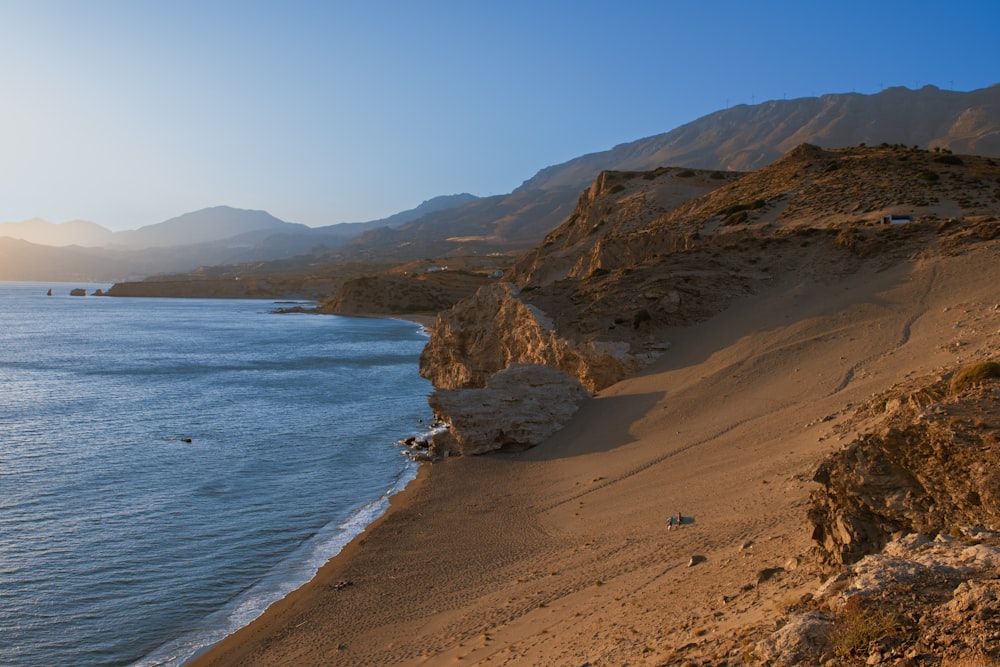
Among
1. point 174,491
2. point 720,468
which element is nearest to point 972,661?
point 720,468

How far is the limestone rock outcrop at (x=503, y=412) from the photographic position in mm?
22438

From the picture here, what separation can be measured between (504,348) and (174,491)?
15.0 metres

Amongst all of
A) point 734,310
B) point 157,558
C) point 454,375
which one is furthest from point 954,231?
point 157,558

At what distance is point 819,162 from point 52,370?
5115cm

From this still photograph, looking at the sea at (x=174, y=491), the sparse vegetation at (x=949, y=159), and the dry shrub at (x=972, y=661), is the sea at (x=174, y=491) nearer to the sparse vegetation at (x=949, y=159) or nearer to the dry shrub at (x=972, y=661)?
the dry shrub at (x=972, y=661)

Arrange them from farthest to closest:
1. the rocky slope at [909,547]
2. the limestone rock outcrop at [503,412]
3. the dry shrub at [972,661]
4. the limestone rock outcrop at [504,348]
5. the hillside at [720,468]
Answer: the limestone rock outcrop at [504,348], the limestone rock outcrop at [503,412], the hillside at [720,468], the rocky slope at [909,547], the dry shrub at [972,661]

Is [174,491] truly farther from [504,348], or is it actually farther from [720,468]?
[504,348]

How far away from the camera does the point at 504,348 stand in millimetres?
31234

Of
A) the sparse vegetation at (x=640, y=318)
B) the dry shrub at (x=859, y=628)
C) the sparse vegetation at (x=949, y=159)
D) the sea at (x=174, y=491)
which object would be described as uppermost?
the sparse vegetation at (x=949, y=159)

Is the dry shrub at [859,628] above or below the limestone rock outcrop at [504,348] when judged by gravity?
below

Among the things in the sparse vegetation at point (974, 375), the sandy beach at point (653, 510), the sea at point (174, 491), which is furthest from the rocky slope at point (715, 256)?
the sparse vegetation at point (974, 375)

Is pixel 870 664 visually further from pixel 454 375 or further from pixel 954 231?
pixel 454 375

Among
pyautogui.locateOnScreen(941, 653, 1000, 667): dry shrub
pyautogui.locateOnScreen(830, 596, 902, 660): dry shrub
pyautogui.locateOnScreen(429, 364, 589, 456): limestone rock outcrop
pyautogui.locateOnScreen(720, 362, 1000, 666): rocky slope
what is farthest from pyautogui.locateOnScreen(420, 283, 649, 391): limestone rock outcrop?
pyautogui.locateOnScreen(941, 653, 1000, 667): dry shrub

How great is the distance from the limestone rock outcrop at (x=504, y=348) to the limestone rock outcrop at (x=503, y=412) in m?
1.81
